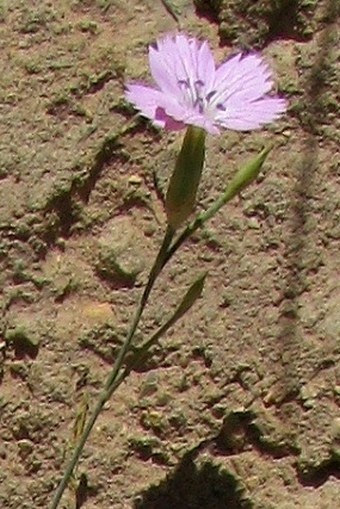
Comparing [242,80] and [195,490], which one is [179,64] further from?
[195,490]

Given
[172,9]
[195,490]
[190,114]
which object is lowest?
[195,490]

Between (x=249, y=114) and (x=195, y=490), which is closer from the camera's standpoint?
(x=249, y=114)

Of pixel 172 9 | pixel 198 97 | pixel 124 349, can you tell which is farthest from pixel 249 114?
pixel 172 9

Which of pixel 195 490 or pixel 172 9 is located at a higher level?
pixel 172 9

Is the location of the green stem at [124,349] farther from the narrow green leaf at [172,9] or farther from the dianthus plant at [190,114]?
the narrow green leaf at [172,9]

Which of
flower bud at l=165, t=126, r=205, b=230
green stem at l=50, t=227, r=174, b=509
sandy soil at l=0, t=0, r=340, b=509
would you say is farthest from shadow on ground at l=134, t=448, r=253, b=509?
flower bud at l=165, t=126, r=205, b=230

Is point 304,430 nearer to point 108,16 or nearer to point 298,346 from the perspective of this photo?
point 298,346

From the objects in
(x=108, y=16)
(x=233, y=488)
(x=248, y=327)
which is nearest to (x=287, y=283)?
(x=248, y=327)

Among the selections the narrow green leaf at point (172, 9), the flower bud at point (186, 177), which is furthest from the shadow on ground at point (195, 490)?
the narrow green leaf at point (172, 9)
